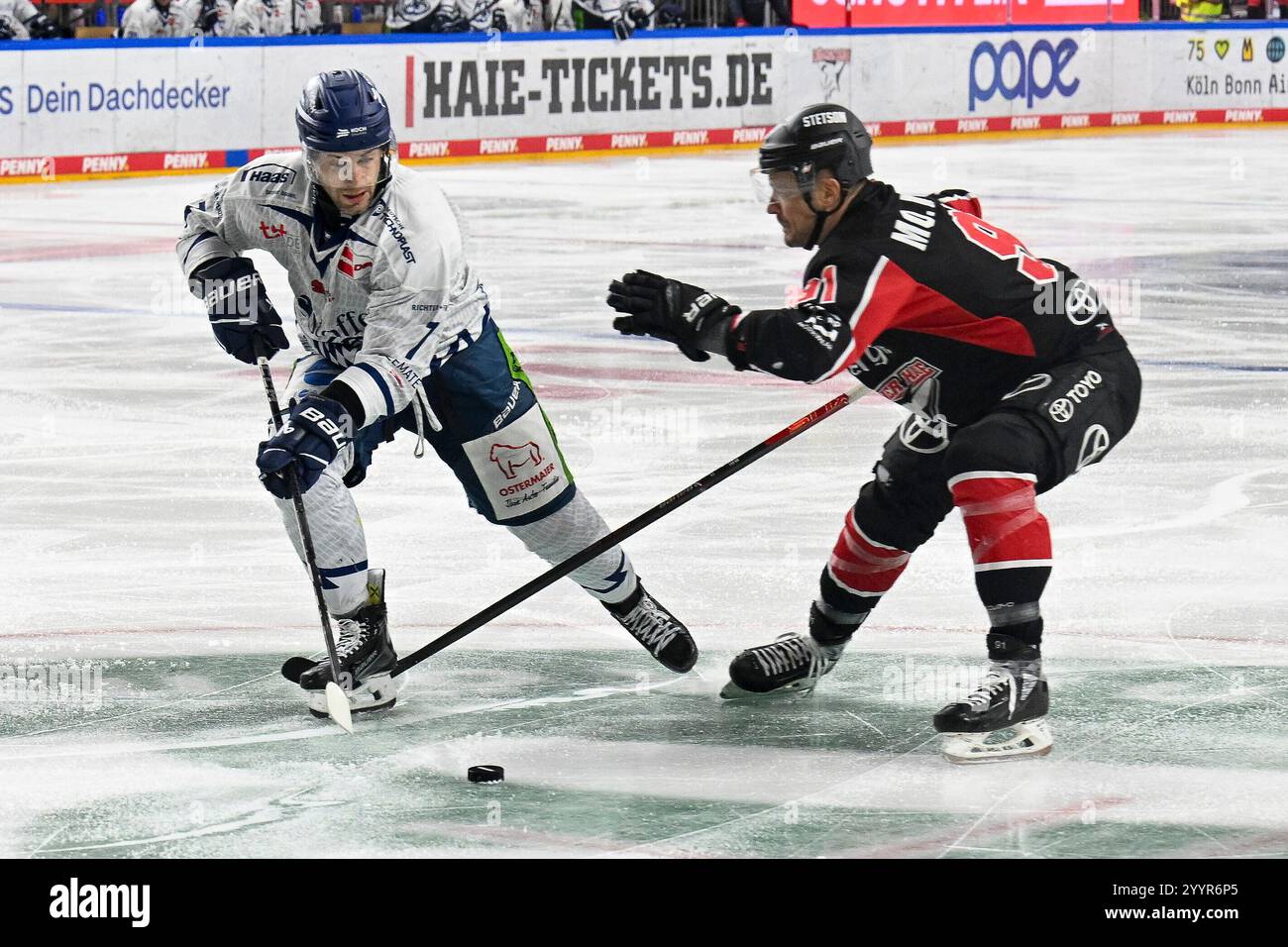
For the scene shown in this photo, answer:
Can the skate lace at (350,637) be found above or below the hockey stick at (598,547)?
below

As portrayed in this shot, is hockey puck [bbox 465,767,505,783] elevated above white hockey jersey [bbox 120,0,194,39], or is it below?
below

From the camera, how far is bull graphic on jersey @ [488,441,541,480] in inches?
188

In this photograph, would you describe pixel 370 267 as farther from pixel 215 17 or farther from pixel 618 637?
pixel 215 17

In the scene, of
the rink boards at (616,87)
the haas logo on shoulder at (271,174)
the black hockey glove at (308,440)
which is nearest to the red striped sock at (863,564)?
the black hockey glove at (308,440)

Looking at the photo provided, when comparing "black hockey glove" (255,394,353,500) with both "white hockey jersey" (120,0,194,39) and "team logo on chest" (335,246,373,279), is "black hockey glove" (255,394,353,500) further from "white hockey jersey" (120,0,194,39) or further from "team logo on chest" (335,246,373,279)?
"white hockey jersey" (120,0,194,39)

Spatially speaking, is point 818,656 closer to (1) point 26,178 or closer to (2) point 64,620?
(2) point 64,620

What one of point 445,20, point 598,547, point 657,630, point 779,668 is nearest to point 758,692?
point 779,668

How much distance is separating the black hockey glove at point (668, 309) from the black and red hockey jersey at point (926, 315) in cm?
6

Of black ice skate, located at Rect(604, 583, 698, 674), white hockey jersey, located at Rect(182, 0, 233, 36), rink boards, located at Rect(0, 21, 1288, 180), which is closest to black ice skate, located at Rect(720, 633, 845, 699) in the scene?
black ice skate, located at Rect(604, 583, 698, 674)

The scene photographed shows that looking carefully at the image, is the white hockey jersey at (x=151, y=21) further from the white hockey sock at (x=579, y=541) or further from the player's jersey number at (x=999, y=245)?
the player's jersey number at (x=999, y=245)

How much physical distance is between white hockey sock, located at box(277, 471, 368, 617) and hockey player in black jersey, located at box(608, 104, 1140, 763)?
0.77 meters

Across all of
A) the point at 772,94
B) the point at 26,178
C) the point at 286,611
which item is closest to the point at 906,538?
the point at 286,611

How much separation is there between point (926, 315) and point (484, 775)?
1.25 meters
